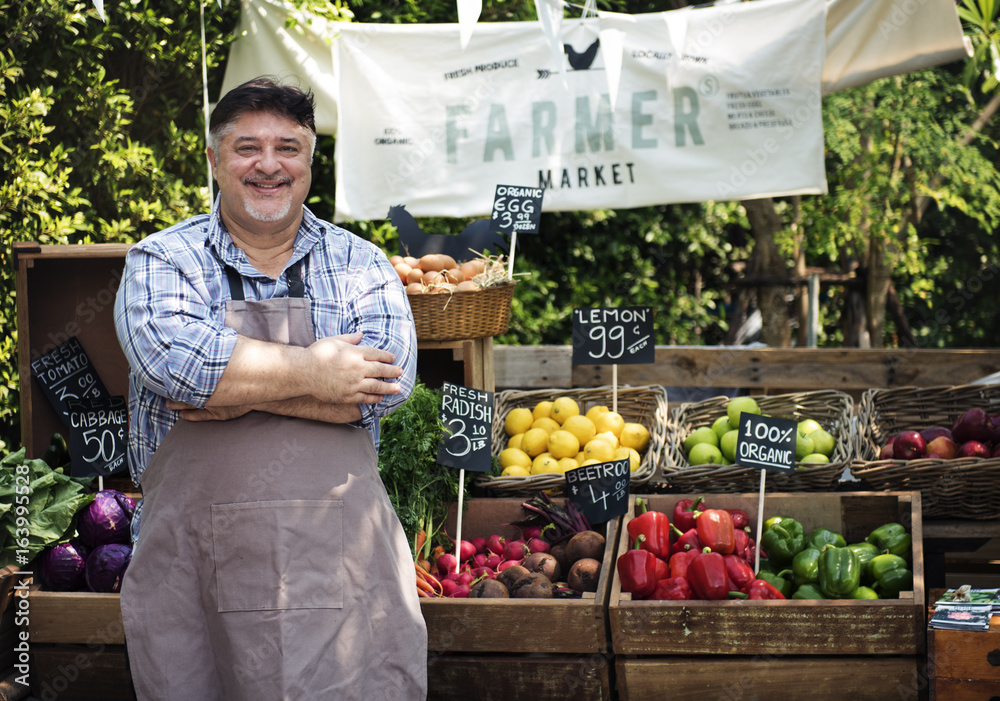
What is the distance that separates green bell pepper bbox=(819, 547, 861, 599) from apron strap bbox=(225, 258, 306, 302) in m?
1.72

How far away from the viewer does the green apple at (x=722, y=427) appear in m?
3.60

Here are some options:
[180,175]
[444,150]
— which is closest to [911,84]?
[444,150]

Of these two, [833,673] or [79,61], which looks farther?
[79,61]

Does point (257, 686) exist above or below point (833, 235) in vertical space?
below

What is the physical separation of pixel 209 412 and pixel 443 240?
2.11 metres

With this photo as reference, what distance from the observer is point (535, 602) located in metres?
2.54

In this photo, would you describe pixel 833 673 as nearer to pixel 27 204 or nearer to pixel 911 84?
pixel 27 204

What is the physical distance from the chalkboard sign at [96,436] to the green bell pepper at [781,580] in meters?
2.17

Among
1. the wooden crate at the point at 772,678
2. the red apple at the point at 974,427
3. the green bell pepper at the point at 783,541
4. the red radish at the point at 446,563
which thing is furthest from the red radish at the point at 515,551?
the red apple at the point at 974,427

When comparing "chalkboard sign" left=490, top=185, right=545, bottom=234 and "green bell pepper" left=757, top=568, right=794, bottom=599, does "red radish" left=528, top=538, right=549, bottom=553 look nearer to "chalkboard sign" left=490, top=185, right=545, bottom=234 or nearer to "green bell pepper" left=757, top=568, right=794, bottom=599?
"green bell pepper" left=757, top=568, right=794, bottom=599

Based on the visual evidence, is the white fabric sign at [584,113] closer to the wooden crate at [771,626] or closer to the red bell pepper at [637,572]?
the red bell pepper at [637,572]

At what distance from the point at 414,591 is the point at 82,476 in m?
1.61

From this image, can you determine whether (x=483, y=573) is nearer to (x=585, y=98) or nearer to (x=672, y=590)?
(x=672, y=590)

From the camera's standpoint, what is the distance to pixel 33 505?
2867mm
